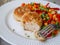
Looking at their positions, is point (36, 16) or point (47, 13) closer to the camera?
point (36, 16)

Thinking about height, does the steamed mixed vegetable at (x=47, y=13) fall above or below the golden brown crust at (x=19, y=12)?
below

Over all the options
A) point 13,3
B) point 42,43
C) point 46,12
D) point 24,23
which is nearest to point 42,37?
point 42,43

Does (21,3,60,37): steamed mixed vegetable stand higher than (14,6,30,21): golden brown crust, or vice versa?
(14,6,30,21): golden brown crust

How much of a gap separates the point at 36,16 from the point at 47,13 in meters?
0.14

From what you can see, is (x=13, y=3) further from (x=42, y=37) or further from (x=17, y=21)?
(x=42, y=37)

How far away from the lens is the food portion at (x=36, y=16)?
96cm

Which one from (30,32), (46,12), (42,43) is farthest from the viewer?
(46,12)

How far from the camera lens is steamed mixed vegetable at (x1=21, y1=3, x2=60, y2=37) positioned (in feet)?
3.32

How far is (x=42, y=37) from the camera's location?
87 centimetres

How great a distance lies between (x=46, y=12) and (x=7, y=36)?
0.35 meters

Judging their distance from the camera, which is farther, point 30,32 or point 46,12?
point 46,12

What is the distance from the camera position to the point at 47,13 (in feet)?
3.58

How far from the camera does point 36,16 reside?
3.23 feet

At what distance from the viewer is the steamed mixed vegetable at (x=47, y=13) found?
1011mm
